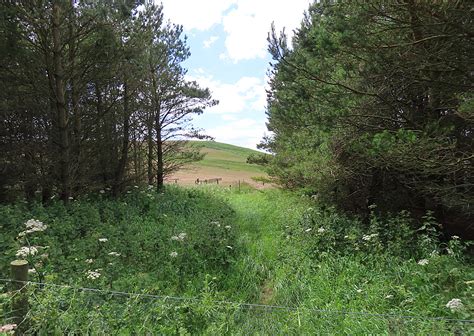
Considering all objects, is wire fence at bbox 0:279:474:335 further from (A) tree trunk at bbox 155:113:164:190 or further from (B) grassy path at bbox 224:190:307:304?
(A) tree trunk at bbox 155:113:164:190

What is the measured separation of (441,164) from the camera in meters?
5.08

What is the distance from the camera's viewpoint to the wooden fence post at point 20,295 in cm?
308

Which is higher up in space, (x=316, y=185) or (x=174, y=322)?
(x=316, y=185)

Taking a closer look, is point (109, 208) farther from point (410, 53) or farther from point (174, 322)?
point (410, 53)

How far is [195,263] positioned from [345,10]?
5335 mm

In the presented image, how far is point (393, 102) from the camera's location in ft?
22.5

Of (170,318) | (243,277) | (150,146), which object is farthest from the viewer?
(150,146)

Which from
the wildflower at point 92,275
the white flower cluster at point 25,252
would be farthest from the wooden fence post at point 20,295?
the wildflower at point 92,275

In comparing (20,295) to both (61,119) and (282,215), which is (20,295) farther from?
(282,215)

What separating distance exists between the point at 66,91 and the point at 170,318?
7449mm

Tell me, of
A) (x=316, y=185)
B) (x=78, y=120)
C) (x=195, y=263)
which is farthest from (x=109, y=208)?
(x=316, y=185)

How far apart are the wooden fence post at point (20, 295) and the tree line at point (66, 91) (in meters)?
5.44

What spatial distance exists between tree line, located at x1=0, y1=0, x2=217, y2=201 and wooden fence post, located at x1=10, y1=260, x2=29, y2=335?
5.44 meters

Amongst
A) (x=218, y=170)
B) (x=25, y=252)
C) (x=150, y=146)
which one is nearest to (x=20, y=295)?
(x=25, y=252)
